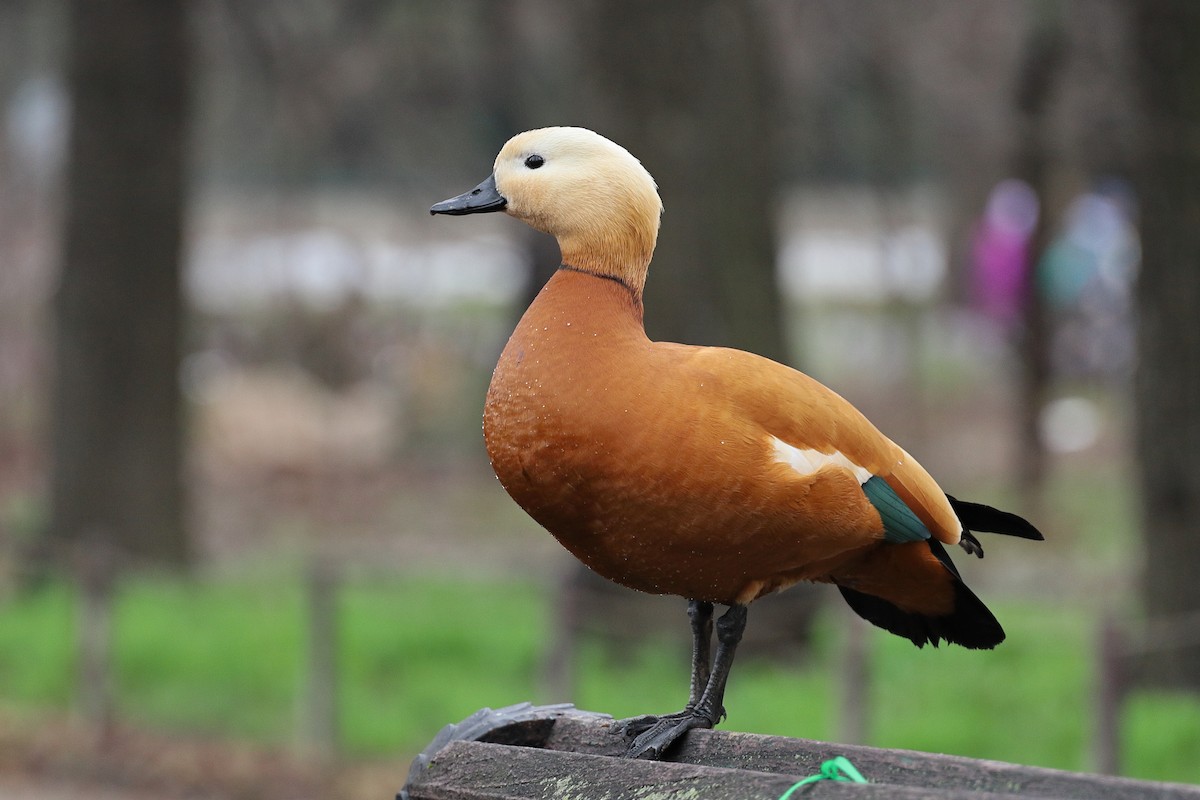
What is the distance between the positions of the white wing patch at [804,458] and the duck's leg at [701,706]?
1.12 ft

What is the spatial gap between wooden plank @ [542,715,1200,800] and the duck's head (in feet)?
2.91

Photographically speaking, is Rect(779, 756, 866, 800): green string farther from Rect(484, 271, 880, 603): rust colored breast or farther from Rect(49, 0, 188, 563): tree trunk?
Rect(49, 0, 188, 563): tree trunk

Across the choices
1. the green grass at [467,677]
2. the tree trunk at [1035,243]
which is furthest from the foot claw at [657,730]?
the tree trunk at [1035,243]

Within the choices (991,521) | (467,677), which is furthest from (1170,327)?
(991,521)

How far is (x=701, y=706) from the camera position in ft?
10.0

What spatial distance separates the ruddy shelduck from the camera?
266 centimetres

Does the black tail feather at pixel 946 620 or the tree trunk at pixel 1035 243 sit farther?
the tree trunk at pixel 1035 243

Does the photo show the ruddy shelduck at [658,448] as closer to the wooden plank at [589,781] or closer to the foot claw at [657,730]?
the foot claw at [657,730]

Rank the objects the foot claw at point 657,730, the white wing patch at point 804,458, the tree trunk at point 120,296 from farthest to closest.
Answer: the tree trunk at point 120,296 → the foot claw at point 657,730 → the white wing patch at point 804,458

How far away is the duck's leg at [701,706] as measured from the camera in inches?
117

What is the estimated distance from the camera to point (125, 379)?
370 inches

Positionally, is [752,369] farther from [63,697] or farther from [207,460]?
[207,460]

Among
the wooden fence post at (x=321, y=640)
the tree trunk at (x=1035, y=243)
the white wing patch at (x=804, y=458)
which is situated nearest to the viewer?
the white wing patch at (x=804, y=458)

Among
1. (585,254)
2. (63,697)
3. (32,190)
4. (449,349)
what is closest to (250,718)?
(63,697)
